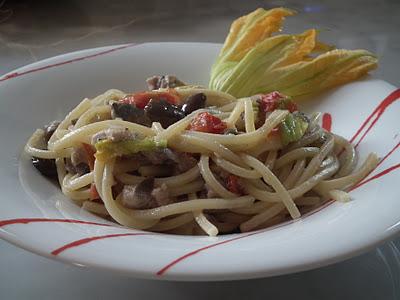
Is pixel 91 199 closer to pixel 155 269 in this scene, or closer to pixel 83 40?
pixel 155 269

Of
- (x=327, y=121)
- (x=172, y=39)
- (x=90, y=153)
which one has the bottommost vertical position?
(x=172, y=39)

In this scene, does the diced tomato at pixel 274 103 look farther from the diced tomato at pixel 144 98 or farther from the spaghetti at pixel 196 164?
the diced tomato at pixel 144 98

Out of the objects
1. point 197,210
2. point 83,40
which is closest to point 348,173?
point 197,210

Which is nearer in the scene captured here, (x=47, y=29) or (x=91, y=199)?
(x=91, y=199)

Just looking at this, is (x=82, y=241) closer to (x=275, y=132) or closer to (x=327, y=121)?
(x=275, y=132)

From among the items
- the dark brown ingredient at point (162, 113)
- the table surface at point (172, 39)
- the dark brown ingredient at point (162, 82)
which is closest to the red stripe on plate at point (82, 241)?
the table surface at point (172, 39)

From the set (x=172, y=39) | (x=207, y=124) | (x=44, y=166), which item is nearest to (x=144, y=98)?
(x=207, y=124)

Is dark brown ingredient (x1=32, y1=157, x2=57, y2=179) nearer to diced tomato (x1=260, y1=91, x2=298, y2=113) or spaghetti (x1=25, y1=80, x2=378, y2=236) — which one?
spaghetti (x1=25, y1=80, x2=378, y2=236)
